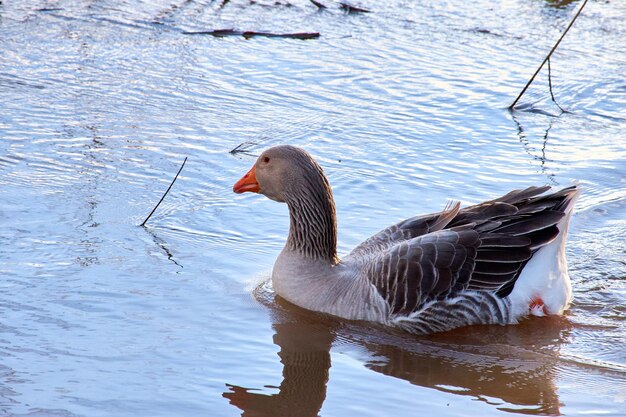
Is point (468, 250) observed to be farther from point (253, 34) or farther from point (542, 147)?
point (253, 34)

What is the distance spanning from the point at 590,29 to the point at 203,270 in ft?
26.3

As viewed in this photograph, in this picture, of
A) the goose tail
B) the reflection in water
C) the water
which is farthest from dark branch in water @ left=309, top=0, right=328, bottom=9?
the goose tail

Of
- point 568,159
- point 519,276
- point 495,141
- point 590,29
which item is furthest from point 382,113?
point 590,29

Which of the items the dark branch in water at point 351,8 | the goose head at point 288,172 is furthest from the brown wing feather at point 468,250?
the dark branch in water at point 351,8

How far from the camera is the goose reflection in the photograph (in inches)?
187

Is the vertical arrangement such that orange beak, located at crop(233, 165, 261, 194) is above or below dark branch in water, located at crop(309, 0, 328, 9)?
below

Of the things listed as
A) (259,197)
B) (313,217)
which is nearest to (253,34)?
(259,197)

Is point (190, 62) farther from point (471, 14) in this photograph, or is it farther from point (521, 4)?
point (521, 4)

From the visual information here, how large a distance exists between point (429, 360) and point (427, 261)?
72cm

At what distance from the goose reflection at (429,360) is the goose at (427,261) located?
12cm

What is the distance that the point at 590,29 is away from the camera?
12.3 metres

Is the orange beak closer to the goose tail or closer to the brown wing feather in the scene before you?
the brown wing feather

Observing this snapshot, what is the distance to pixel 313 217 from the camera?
245 inches

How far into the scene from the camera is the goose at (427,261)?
5883mm
